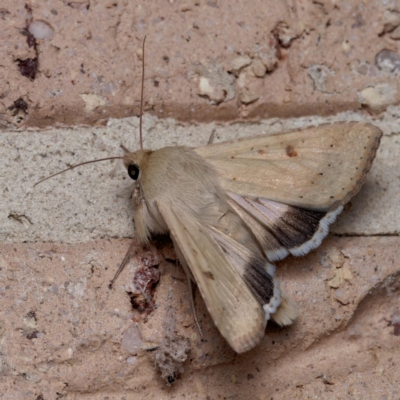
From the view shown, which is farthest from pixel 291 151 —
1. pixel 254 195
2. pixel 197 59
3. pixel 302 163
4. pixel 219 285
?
pixel 219 285

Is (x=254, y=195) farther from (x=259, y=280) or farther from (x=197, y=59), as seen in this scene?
(x=197, y=59)

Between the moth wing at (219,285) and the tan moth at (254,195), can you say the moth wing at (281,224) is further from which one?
the moth wing at (219,285)

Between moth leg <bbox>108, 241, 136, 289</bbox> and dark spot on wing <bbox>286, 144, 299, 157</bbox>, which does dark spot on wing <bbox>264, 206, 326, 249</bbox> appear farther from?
moth leg <bbox>108, 241, 136, 289</bbox>

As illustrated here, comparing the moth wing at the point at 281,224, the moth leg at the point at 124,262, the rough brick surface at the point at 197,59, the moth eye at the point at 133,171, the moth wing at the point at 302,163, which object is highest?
the rough brick surface at the point at 197,59

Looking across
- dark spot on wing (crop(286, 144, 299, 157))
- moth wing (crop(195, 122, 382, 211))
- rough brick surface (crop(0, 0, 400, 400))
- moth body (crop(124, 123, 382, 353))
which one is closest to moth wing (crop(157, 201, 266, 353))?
moth body (crop(124, 123, 382, 353))

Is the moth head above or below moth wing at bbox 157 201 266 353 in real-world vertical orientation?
above

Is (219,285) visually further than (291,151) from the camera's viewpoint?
No

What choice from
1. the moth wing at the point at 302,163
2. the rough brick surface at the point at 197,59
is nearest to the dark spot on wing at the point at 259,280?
the moth wing at the point at 302,163

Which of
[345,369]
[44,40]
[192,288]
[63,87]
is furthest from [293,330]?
[44,40]
